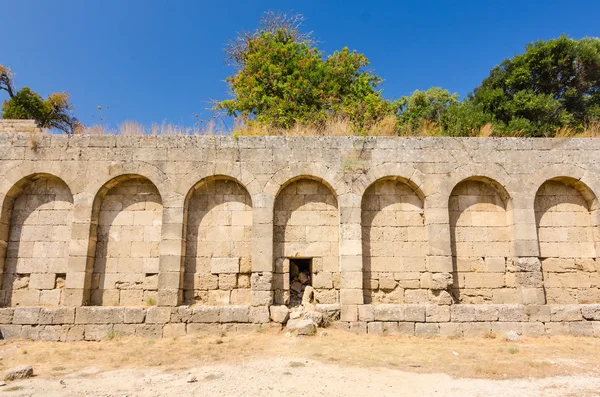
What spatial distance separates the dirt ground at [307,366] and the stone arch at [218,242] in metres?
1.05

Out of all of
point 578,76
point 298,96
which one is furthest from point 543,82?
point 298,96

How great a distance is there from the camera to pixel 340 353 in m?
7.25

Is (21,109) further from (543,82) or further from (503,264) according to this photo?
(543,82)

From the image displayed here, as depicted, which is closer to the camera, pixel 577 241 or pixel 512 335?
pixel 512 335

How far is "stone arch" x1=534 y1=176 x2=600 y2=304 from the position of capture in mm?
9375

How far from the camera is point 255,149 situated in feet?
31.7

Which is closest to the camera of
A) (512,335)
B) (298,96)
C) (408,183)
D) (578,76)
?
(512,335)

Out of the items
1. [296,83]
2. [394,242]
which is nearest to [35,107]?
[296,83]

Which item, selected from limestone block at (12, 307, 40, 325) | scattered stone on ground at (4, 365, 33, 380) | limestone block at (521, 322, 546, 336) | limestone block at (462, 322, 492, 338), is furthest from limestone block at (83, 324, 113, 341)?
limestone block at (521, 322, 546, 336)

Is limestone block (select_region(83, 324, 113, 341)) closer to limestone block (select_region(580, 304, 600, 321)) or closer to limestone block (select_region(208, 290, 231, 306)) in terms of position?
limestone block (select_region(208, 290, 231, 306))

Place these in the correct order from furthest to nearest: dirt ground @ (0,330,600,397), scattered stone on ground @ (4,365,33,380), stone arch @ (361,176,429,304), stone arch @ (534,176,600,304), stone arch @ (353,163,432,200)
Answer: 1. stone arch @ (353,163,432,200)
2. stone arch @ (534,176,600,304)
3. stone arch @ (361,176,429,304)
4. scattered stone on ground @ (4,365,33,380)
5. dirt ground @ (0,330,600,397)

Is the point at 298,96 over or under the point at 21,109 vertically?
under

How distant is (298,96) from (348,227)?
10522mm

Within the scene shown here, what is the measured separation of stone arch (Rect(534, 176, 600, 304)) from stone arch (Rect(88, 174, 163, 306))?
30.0 ft
